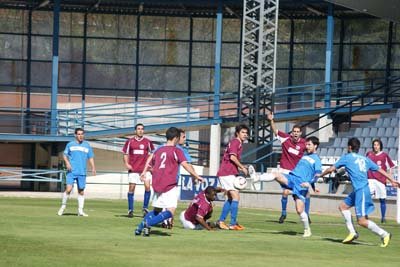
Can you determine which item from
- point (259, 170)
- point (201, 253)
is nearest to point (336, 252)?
point (201, 253)

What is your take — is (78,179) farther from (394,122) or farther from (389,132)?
(394,122)

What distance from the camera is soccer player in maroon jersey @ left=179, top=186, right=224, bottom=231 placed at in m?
20.8

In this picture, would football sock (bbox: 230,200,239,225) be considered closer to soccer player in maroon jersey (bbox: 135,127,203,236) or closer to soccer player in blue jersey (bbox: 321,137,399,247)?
soccer player in maroon jersey (bbox: 135,127,203,236)

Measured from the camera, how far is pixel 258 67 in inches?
1698

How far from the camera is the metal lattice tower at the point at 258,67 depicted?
43062 millimetres

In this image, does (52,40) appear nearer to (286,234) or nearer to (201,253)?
(286,234)

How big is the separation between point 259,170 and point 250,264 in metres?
27.8

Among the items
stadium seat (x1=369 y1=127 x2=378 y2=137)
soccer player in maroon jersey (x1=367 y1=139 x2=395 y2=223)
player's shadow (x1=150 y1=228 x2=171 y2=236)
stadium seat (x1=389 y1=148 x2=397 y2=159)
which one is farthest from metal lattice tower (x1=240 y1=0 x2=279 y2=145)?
player's shadow (x1=150 y1=228 x2=171 y2=236)

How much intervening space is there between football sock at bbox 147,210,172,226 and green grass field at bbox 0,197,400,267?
239 millimetres

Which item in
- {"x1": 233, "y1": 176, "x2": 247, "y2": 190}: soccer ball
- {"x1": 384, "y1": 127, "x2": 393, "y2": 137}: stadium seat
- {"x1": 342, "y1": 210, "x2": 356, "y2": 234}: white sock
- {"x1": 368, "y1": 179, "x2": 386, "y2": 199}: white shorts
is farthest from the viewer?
{"x1": 384, "y1": 127, "x2": 393, "y2": 137}: stadium seat

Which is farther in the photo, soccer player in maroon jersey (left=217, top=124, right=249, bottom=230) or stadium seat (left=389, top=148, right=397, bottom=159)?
stadium seat (left=389, top=148, right=397, bottom=159)

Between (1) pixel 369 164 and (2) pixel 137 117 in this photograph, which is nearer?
(1) pixel 369 164

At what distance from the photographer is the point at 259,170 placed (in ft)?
139

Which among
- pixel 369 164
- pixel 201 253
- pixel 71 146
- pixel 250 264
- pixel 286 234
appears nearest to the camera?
pixel 250 264
